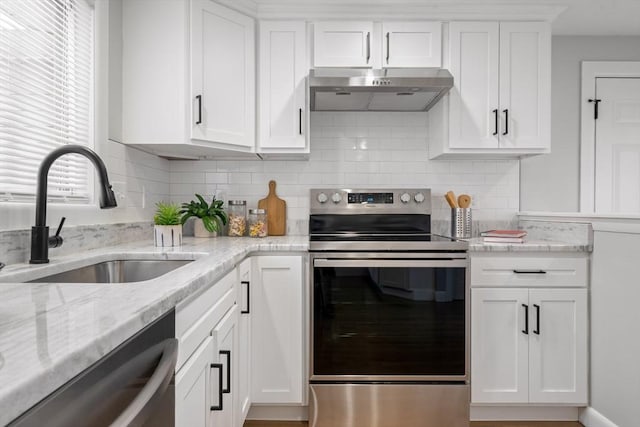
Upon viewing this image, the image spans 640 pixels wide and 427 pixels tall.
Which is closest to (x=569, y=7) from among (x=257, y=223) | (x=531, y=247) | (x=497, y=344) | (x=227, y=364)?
(x=531, y=247)

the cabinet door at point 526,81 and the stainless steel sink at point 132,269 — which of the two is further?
the cabinet door at point 526,81

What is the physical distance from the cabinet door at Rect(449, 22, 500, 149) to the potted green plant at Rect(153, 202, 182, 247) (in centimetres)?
160

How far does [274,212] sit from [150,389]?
1.97 metres

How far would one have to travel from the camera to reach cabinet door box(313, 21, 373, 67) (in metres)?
2.32

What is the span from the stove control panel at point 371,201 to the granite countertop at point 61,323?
1.46m

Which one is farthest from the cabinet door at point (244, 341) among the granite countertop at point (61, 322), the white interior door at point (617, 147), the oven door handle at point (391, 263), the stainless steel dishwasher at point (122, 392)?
the white interior door at point (617, 147)

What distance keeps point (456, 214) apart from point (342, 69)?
1.11m

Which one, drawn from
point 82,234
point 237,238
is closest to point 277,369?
point 237,238

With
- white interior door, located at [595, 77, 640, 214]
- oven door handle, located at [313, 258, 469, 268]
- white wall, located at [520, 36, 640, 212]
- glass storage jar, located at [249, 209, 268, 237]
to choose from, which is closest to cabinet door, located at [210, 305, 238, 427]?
oven door handle, located at [313, 258, 469, 268]

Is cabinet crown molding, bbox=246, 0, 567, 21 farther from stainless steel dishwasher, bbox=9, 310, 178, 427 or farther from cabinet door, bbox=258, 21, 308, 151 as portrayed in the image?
stainless steel dishwasher, bbox=9, 310, 178, 427

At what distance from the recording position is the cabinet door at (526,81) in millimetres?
2344

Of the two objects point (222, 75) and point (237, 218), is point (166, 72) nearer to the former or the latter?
point (222, 75)

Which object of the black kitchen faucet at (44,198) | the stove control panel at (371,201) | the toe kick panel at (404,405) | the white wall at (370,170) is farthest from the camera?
the white wall at (370,170)

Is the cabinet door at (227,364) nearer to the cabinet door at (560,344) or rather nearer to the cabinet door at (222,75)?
the cabinet door at (222,75)
